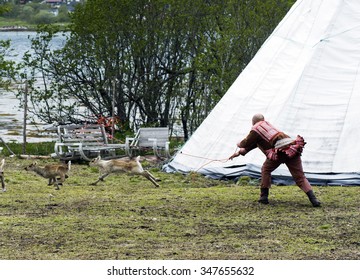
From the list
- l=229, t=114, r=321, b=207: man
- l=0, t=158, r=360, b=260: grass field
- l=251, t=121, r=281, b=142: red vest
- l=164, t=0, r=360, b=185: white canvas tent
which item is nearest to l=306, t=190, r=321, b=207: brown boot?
l=229, t=114, r=321, b=207: man

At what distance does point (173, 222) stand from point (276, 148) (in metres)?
2.09

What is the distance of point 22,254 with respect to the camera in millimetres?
10727

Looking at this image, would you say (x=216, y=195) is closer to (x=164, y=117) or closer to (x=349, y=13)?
Result: (x=349, y=13)

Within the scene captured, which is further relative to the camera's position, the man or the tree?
the tree

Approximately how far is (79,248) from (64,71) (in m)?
17.9

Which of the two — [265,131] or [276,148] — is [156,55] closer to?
[265,131]

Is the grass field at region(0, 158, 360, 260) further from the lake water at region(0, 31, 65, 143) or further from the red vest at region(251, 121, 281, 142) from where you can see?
the lake water at region(0, 31, 65, 143)

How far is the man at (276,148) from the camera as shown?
14.2 meters

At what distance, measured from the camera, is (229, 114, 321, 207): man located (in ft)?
46.5

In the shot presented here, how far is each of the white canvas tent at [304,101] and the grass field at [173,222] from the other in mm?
928

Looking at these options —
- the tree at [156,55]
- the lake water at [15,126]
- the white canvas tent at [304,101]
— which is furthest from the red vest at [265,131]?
the lake water at [15,126]

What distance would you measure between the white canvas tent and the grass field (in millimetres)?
928

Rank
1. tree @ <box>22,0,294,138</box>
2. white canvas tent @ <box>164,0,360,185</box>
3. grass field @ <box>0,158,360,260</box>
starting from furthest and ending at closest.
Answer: tree @ <box>22,0,294,138</box> < white canvas tent @ <box>164,0,360,185</box> < grass field @ <box>0,158,360,260</box>

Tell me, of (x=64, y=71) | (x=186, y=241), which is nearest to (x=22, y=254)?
(x=186, y=241)
